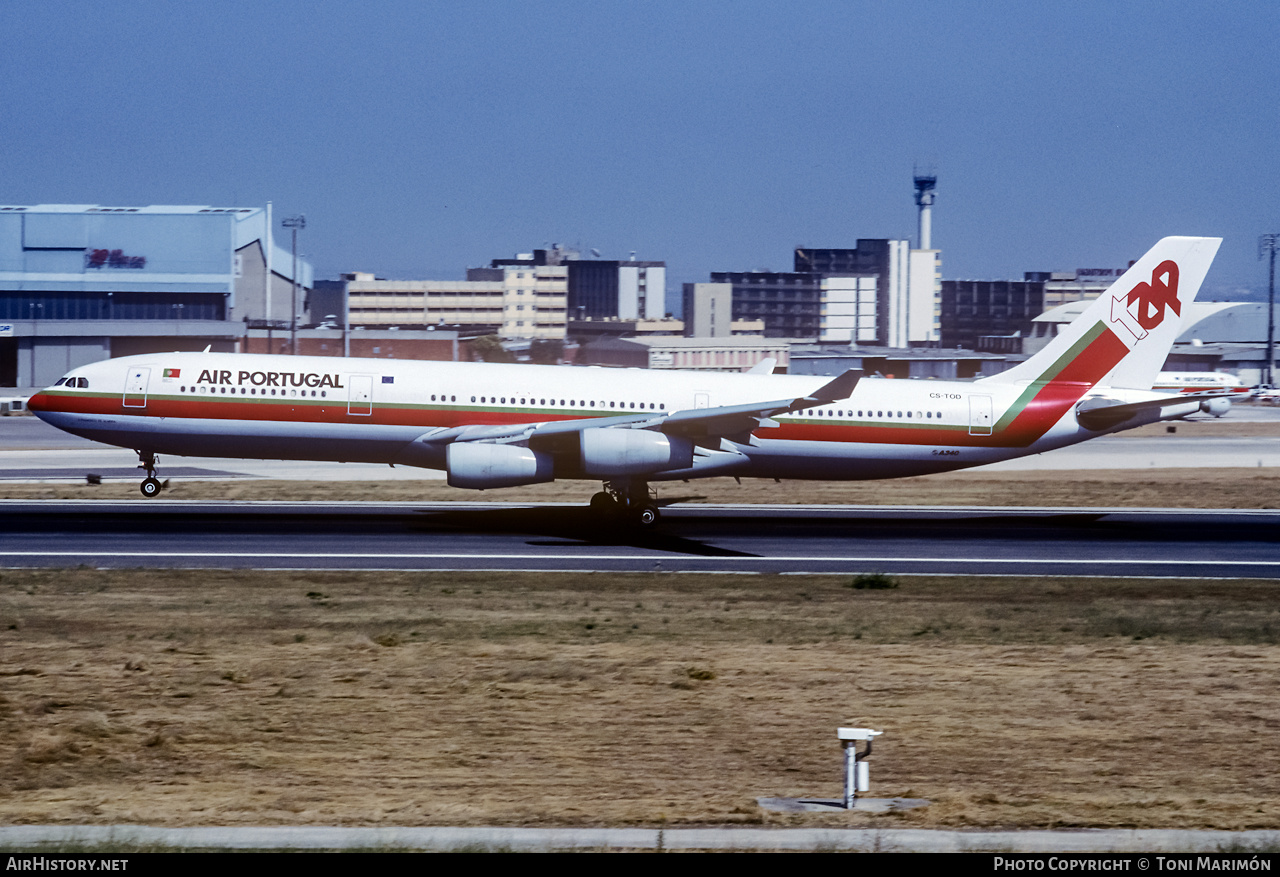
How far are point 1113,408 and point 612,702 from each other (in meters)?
24.4

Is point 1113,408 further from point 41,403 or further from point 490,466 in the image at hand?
point 41,403

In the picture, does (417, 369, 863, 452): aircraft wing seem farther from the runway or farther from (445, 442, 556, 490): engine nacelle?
the runway

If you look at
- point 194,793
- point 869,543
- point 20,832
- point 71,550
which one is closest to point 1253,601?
point 869,543

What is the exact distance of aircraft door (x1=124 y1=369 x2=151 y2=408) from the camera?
35.1 metres

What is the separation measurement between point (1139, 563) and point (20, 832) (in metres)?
26.0

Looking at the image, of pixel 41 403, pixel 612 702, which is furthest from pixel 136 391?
pixel 612 702

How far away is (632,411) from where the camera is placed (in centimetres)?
3566

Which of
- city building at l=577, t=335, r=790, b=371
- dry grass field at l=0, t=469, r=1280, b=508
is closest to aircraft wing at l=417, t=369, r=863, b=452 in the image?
dry grass field at l=0, t=469, r=1280, b=508

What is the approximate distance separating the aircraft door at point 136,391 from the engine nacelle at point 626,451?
12.2 meters

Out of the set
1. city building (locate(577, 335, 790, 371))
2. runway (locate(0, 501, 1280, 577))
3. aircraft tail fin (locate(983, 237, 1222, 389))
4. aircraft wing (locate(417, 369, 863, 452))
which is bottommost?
runway (locate(0, 501, 1280, 577))

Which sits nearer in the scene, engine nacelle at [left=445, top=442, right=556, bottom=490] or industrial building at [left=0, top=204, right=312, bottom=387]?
engine nacelle at [left=445, top=442, right=556, bottom=490]

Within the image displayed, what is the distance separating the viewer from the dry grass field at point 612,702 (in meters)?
13.4

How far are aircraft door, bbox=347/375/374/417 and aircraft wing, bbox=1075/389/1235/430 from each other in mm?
20141

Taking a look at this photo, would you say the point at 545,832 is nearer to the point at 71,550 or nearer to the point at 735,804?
the point at 735,804
